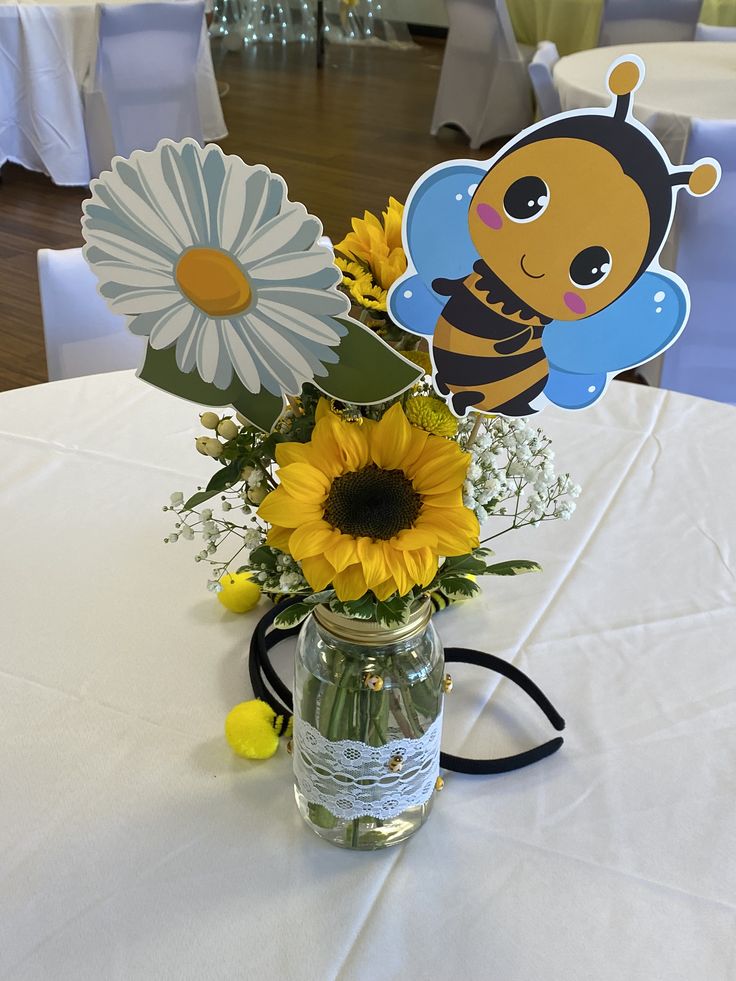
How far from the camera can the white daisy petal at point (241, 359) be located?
65 centimetres

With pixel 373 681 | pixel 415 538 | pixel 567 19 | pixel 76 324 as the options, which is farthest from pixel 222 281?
pixel 567 19

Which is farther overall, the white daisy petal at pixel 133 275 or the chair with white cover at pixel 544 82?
the chair with white cover at pixel 544 82

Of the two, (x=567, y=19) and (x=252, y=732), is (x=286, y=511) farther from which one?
(x=567, y=19)

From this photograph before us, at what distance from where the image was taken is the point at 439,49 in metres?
7.83

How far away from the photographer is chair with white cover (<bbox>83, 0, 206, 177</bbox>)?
397 cm

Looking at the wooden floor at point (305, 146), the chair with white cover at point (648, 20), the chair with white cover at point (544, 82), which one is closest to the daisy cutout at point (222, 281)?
the wooden floor at point (305, 146)

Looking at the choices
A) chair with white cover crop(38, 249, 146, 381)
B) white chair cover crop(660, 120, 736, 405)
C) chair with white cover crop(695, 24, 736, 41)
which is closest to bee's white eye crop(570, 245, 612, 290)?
chair with white cover crop(38, 249, 146, 381)

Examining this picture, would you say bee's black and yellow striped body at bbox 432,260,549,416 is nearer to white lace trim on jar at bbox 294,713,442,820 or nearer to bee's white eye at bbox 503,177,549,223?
bee's white eye at bbox 503,177,549,223

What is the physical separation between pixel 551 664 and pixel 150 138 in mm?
4065

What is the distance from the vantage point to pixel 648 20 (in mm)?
4852

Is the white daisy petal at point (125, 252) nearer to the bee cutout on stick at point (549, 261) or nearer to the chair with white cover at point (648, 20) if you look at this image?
the bee cutout on stick at point (549, 261)

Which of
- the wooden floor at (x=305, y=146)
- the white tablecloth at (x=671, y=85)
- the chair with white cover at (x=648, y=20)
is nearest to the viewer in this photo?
the white tablecloth at (x=671, y=85)

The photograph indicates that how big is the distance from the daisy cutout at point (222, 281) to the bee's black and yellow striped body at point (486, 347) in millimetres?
41

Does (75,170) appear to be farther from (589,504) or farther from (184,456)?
(589,504)
